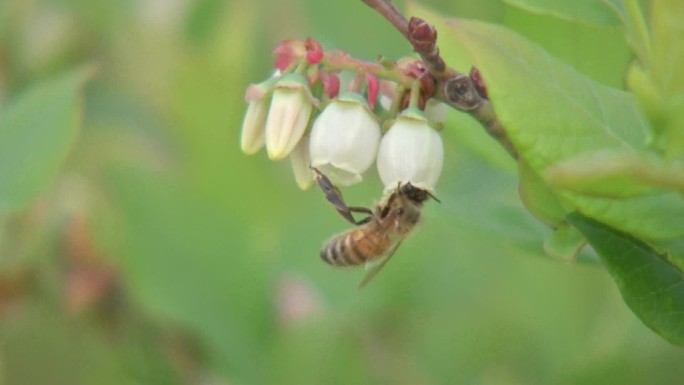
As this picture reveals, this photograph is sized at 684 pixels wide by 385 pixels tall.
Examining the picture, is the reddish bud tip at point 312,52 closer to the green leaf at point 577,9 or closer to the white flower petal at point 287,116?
the white flower petal at point 287,116

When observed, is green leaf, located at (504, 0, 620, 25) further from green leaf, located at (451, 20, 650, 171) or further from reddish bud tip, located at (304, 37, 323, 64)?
reddish bud tip, located at (304, 37, 323, 64)

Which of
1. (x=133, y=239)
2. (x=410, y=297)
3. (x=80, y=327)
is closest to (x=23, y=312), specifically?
(x=80, y=327)

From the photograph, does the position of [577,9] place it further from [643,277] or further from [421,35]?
[643,277]

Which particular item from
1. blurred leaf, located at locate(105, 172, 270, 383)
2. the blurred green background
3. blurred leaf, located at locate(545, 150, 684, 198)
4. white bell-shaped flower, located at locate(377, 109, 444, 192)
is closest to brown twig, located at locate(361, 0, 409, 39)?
white bell-shaped flower, located at locate(377, 109, 444, 192)

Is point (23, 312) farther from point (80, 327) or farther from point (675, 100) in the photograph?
point (675, 100)

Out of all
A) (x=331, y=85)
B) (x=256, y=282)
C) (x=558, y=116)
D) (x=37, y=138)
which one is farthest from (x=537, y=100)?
(x=256, y=282)

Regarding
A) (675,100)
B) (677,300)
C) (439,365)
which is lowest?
(439,365)

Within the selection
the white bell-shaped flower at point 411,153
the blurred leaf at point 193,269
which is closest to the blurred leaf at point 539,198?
the white bell-shaped flower at point 411,153
